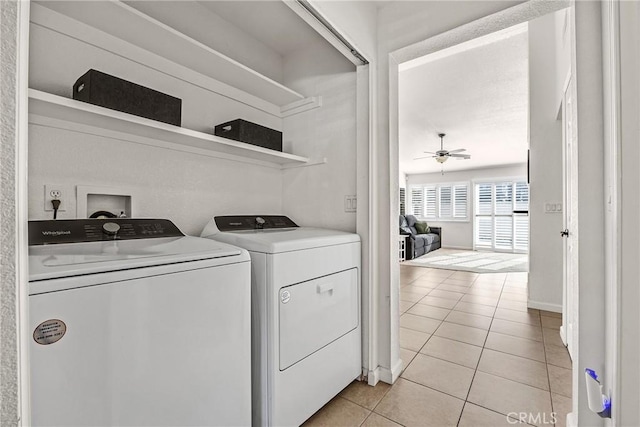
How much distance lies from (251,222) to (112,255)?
0.97m

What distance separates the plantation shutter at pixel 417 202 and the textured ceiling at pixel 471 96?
10.2 feet

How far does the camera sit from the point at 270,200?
218cm

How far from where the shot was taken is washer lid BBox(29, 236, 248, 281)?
2.46 feet

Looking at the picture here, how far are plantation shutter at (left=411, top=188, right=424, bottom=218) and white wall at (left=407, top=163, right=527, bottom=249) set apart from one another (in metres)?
0.32

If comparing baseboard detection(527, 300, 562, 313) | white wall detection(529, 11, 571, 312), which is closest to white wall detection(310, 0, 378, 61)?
white wall detection(529, 11, 571, 312)

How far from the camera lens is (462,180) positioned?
8586 mm

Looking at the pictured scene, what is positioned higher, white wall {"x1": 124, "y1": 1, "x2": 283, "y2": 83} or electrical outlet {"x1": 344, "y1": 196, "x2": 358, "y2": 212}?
white wall {"x1": 124, "y1": 1, "x2": 283, "y2": 83}

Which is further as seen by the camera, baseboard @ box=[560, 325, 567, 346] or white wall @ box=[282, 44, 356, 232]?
baseboard @ box=[560, 325, 567, 346]

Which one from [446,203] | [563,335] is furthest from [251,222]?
[446,203]

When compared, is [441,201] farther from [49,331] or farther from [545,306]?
[49,331]

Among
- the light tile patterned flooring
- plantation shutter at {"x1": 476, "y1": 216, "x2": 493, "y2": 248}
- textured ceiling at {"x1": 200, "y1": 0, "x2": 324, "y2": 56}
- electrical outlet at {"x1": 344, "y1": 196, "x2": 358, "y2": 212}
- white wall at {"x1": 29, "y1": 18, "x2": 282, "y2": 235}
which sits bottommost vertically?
the light tile patterned flooring

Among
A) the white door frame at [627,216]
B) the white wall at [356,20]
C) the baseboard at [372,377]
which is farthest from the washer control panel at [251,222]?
the white door frame at [627,216]

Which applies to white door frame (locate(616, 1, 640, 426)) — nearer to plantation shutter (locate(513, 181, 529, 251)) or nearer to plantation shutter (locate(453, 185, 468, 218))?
plantation shutter (locate(513, 181, 529, 251))

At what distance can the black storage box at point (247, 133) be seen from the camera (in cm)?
166
